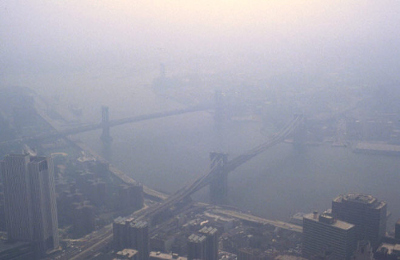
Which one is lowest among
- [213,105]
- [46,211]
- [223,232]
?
[223,232]

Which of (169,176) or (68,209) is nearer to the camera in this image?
(68,209)

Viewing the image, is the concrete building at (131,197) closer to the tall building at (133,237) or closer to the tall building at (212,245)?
the tall building at (133,237)

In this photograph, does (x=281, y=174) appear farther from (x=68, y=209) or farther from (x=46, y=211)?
(x=46, y=211)

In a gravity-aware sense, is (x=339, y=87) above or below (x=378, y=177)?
above

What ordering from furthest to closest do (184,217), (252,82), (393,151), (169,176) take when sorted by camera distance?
(252,82) → (393,151) → (169,176) → (184,217)

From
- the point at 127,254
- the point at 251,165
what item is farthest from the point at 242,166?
the point at 127,254

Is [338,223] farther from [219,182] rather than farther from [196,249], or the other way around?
[219,182]

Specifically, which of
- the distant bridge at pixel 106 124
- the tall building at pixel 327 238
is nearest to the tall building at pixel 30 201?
the tall building at pixel 327 238

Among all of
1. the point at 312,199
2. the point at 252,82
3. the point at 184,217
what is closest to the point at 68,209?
the point at 184,217

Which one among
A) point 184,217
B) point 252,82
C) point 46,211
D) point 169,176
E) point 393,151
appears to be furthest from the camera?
point 252,82
